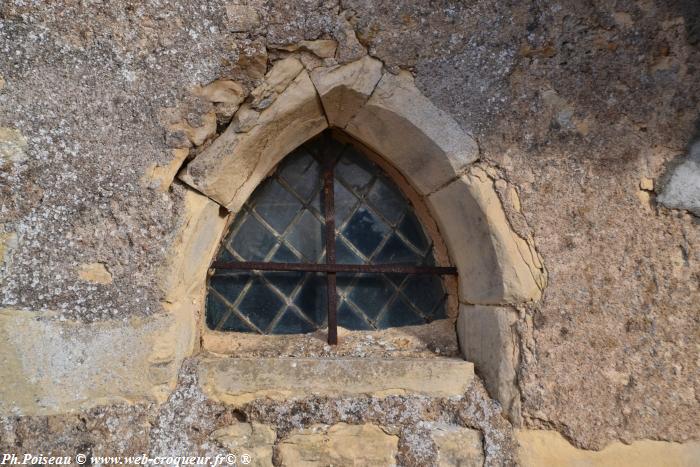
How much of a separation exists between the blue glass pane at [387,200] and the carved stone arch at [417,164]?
0.20m

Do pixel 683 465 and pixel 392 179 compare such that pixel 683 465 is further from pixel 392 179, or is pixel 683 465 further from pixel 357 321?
pixel 392 179

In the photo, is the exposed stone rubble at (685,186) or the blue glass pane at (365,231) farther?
the blue glass pane at (365,231)

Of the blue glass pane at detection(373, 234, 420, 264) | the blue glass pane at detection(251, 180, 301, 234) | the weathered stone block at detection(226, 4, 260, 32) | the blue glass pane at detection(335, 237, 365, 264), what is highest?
the weathered stone block at detection(226, 4, 260, 32)

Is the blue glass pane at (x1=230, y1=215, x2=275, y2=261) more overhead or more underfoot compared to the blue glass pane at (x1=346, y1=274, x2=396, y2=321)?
more overhead

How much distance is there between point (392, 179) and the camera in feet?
6.91

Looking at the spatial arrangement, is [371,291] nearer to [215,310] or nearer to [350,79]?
[215,310]

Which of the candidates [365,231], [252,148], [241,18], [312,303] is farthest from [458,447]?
[241,18]

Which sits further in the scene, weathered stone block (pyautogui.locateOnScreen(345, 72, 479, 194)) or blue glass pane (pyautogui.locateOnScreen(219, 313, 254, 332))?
blue glass pane (pyautogui.locateOnScreen(219, 313, 254, 332))

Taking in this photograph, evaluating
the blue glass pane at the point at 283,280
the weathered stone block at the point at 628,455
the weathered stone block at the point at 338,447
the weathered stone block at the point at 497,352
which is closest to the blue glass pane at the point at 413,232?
the weathered stone block at the point at 497,352

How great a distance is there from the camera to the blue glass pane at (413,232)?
2094mm

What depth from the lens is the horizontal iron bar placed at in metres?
1.98

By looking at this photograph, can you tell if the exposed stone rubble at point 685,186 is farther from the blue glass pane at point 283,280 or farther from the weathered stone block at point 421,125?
the blue glass pane at point 283,280

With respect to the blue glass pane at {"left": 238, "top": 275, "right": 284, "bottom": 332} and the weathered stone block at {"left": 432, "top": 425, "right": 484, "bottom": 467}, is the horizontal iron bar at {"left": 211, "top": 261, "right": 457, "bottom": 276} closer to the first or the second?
the blue glass pane at {"left": 238, "top": 275, "right": 284, "bottom": 332}

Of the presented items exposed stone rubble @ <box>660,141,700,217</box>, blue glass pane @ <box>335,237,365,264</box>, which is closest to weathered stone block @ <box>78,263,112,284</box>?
blue glass pane @ <box>335,237,365,264</box>
